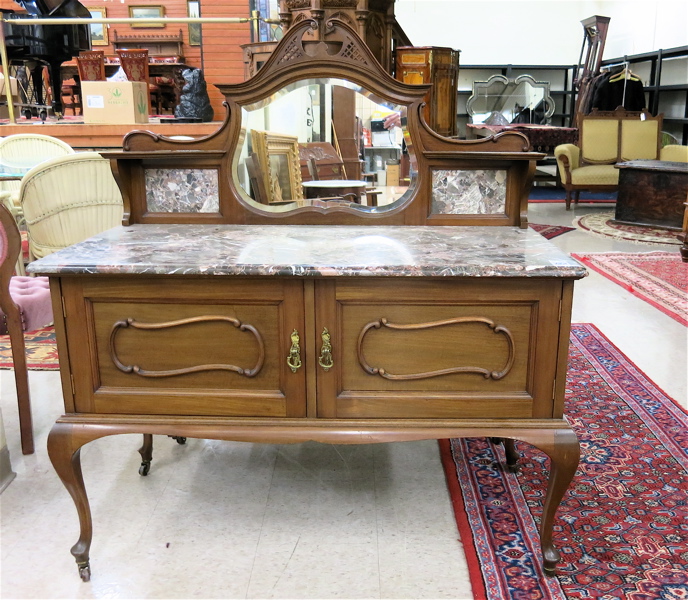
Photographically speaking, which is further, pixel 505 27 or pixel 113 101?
pixel 505 27

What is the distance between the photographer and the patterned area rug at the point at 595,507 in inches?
66.8

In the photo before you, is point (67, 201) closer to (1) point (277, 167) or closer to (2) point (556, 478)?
(1) point (277, 167)

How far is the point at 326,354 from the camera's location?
5.27 ft

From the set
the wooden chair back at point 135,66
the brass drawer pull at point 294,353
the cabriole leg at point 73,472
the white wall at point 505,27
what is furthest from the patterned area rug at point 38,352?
the white wall at point 505,27

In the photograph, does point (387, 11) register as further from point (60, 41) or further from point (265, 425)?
point (265, 425)

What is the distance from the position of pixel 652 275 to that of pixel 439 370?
12.8ft

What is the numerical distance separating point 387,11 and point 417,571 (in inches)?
200

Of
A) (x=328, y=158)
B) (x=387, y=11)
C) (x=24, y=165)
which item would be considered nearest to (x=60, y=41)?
(x=24, y=165)

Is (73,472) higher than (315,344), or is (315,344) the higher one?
(315,344)

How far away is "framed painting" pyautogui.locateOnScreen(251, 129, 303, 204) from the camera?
210 cm

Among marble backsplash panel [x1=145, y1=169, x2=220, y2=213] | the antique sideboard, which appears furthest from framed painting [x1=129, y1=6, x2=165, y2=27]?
the antique sideboard

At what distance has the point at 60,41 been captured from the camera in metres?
6.88

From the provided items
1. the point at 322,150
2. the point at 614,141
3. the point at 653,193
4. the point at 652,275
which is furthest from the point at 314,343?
the point at 614,141

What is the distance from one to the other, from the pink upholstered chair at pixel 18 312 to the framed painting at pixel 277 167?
0.90m
